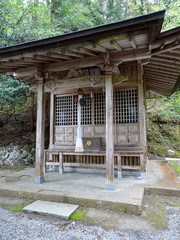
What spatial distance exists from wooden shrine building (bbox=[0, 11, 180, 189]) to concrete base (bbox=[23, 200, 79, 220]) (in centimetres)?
108

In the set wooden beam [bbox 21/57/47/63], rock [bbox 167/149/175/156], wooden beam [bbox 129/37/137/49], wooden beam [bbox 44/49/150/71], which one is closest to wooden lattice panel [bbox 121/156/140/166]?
wooden beam [bbox 44/49/150/71]

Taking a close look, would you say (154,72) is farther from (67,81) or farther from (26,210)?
(26,210)

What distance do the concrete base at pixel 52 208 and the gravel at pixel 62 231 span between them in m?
0.09

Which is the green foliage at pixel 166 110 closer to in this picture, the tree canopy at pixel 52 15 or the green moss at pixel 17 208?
the tree canopy at pixel 52 15

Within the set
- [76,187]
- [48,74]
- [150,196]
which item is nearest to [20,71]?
[48,74]

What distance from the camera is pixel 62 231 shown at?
8.32 feet

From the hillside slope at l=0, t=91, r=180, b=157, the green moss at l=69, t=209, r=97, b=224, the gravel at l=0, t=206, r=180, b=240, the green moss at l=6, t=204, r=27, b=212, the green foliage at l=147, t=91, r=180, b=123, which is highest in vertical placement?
the green foliage at l=147, t=91, r=180, b=123

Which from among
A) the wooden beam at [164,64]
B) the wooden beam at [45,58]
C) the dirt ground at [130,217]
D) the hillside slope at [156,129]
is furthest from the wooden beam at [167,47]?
the hillside slope at [156,129]

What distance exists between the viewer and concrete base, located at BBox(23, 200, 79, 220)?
2971 mm

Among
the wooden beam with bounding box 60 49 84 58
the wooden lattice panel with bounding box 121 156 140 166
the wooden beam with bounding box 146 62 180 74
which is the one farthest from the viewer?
the wooden lattice panel with bounding box 121 156 140 166

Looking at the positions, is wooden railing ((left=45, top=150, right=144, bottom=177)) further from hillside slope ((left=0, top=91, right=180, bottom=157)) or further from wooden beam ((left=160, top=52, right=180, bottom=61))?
hillside slope ((left=0, top=91, right=180, bottom=157))

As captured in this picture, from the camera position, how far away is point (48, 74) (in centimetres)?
478

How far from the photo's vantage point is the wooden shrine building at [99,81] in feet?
11.0

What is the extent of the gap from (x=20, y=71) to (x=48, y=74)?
0.90 m
